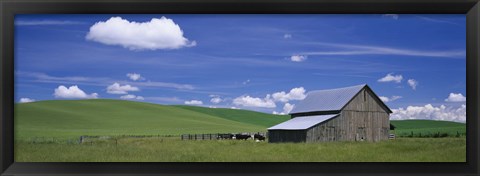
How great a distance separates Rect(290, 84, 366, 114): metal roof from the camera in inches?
236

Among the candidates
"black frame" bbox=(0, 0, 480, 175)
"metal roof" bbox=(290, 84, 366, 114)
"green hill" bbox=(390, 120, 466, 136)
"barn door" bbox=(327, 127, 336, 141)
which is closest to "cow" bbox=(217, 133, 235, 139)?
"metal roof" bbox=(290, 84, 366, 114)

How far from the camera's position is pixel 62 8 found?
5.11 meters

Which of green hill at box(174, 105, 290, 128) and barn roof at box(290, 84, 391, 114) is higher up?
barn roof at box(290, 84, 391, 114)

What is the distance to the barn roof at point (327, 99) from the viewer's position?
5977 millimetres

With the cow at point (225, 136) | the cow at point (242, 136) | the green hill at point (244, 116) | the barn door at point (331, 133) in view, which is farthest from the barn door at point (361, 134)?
the cow at point (225, 136)

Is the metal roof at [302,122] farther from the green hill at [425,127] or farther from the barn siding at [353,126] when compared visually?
the green hill at [425,127]

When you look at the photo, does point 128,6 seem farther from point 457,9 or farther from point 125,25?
point 457,9

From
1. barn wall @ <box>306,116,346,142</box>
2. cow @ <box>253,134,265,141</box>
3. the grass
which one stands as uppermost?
barn wall @ <box>306,116,346,142</box>

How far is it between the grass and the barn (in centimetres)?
25

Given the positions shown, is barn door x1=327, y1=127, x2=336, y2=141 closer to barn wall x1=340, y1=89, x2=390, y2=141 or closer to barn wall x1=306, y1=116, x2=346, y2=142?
barn wall x1=306, y1=116, x2=346, y2=142

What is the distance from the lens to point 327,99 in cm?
637

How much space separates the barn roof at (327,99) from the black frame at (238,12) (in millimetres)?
962

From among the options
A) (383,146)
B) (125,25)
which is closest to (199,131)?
(125,25)

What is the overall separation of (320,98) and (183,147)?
164cm
